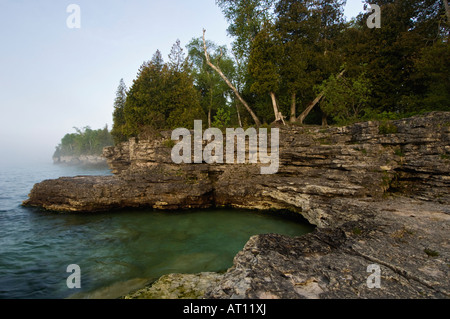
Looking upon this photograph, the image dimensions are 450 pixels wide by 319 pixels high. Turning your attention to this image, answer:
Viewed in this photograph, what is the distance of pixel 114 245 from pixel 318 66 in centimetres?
2326

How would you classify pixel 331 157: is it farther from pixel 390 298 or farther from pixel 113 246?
pixel 113 246

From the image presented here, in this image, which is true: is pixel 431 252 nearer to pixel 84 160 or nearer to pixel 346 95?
pixel 346 95

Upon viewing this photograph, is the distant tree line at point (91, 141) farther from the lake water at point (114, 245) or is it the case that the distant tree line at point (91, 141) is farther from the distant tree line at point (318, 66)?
the lake water at point (114, 245)

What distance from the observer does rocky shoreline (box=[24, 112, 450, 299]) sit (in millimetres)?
3865

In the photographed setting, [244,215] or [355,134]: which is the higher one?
[355,134]

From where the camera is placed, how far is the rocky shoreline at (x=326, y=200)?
3.87m

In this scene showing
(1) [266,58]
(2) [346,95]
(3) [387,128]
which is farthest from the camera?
(1) [266,58]

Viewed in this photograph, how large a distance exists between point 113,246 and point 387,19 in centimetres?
2753

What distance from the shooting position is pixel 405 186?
10.1 m

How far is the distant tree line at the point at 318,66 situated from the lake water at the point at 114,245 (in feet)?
34.9

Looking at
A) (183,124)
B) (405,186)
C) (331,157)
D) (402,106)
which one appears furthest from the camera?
(183,124)

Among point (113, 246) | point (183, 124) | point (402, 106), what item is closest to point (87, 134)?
point (183, 124)
